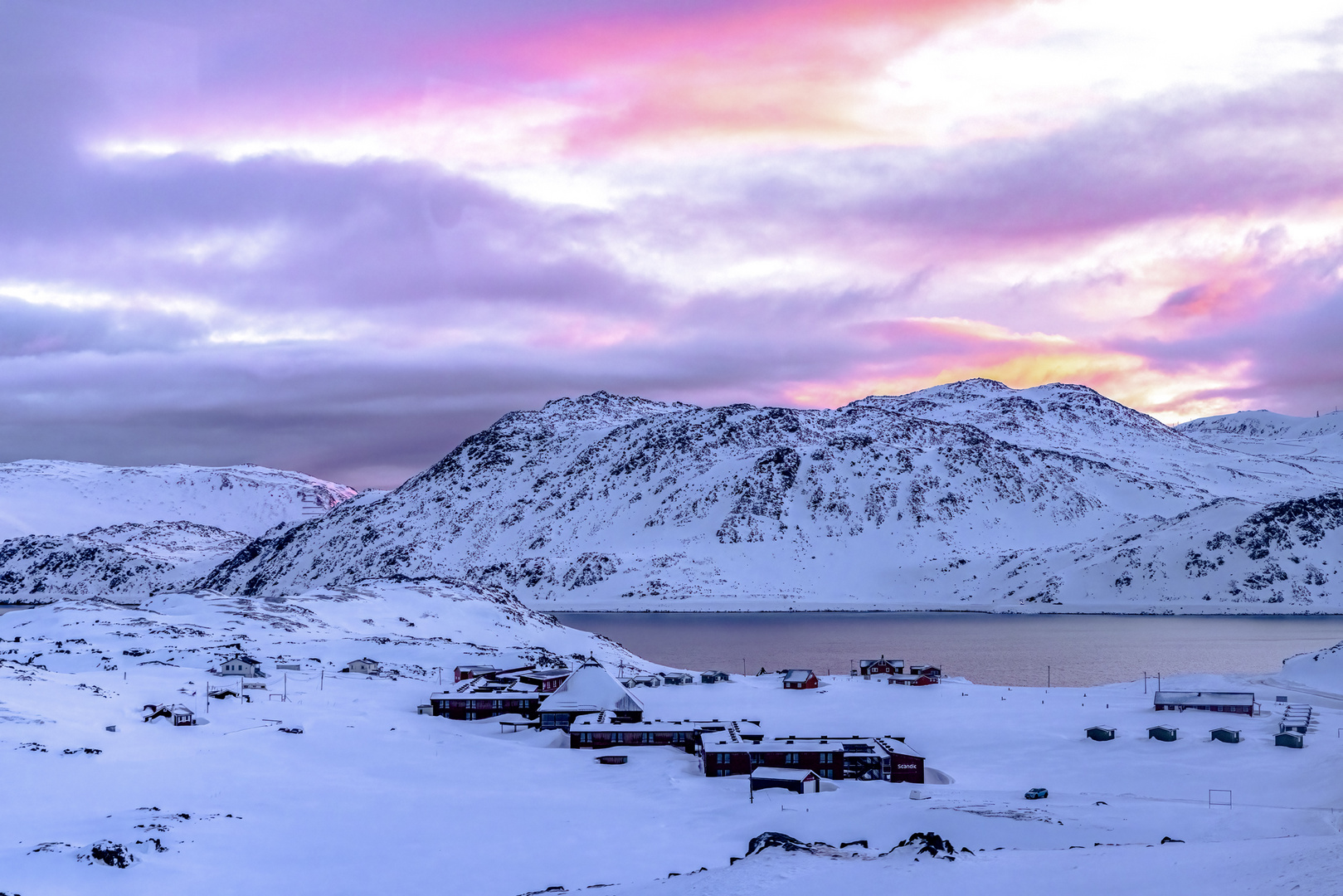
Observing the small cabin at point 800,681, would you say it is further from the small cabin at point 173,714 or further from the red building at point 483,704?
the small cabin at point 173,714

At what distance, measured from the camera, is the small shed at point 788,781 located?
52.6 meters

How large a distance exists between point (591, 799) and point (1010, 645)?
108m

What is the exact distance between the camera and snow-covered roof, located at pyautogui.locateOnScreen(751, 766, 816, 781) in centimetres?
5294

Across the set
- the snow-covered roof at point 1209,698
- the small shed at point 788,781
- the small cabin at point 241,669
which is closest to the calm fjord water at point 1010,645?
the snow-covered roof at point 1209,698

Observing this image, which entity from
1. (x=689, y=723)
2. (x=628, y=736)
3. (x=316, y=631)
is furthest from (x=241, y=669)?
(x=689, y=723)

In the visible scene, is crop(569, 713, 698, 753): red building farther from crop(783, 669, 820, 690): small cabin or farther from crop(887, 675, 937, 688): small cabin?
crop(887, 675, 937, 688): small cabin

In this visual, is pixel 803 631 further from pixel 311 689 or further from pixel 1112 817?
pixel 1112 817

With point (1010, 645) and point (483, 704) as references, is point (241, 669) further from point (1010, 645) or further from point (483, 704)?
point (1010, 645)

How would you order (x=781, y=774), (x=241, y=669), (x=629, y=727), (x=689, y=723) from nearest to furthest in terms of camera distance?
(x=781, y=774) < (x=629, y=727) < (x=689, y=723) < (x=241, y=669)

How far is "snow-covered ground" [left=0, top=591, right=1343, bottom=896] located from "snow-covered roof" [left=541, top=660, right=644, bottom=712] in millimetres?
3009

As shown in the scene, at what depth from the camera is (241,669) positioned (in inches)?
3184

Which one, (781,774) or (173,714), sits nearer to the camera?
(781,774)

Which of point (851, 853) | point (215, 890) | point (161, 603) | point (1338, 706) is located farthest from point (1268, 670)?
point (161, 603)

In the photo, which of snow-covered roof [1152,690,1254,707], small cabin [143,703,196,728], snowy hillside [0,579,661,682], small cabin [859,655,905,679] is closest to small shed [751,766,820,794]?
small cabin [143,703,196,728]
